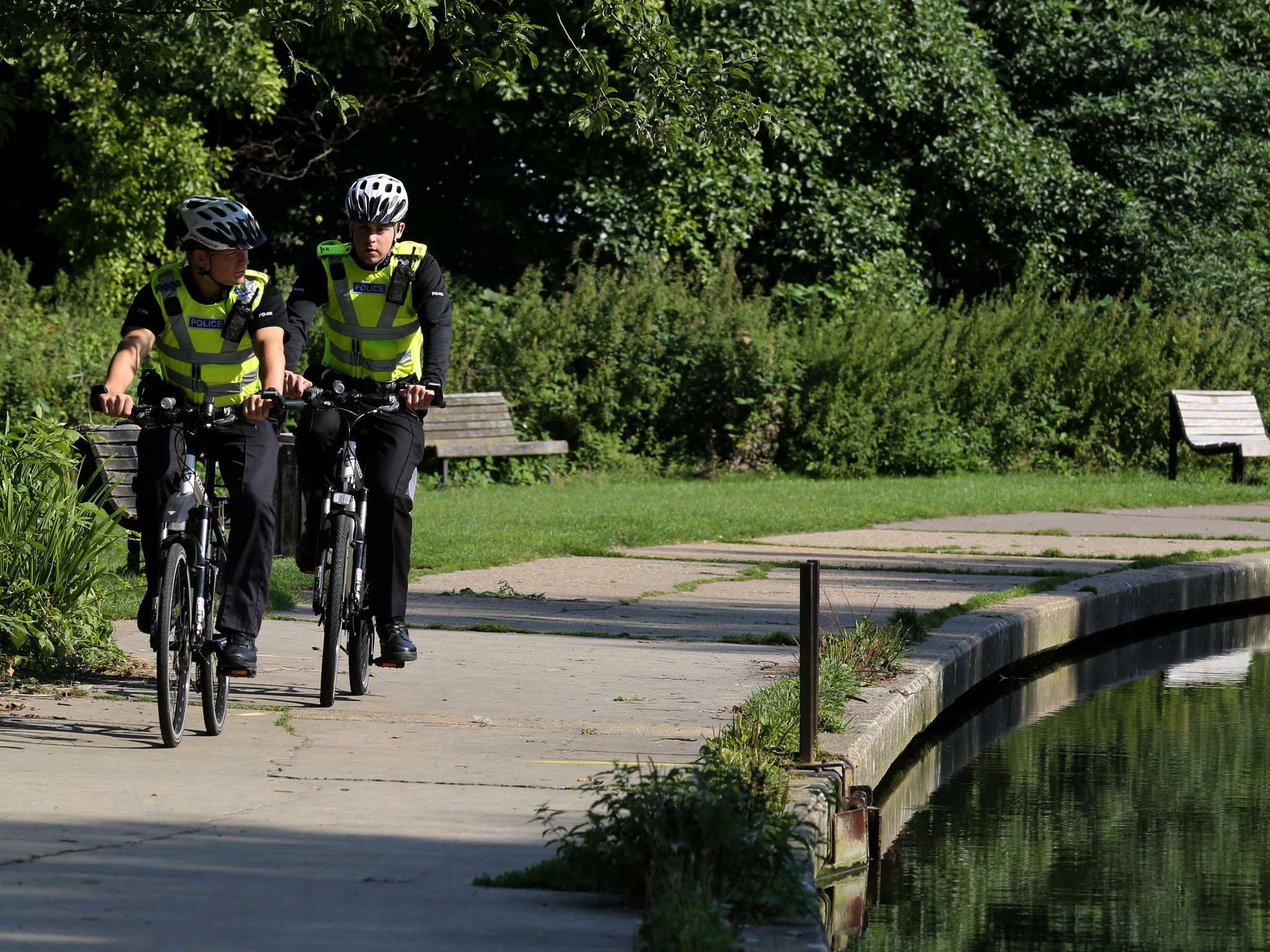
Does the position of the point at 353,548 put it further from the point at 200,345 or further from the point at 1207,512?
the point at 1207,512

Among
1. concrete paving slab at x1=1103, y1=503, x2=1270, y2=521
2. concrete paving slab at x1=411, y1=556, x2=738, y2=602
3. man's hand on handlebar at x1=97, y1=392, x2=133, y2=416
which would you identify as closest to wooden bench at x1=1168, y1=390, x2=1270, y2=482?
concrete paving slab at x1=1103, y1=503, x2=1270, y2=521

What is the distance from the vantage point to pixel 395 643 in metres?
6.25

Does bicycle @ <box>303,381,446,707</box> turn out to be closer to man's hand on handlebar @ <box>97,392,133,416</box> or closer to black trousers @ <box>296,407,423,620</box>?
black trousers @ <box>296,407,423,620</box>

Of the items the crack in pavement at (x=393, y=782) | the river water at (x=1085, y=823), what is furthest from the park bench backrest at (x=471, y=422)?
the crack in pavement at (x=393, y=782)

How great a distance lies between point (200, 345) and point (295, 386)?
1.29 feet

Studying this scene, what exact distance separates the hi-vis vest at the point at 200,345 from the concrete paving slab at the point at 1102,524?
301 inches

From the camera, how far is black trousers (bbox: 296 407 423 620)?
627 centimetres

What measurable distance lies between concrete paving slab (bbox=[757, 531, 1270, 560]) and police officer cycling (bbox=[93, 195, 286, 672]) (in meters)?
6.12

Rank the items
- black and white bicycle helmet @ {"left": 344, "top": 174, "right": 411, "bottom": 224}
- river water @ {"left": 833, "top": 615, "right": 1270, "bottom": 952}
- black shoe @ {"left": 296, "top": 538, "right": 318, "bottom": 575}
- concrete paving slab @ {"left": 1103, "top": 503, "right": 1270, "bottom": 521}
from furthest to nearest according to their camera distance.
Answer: concrete paving slab @ {"left": 1103, "top": 503, "right": 1270, "bottom": 521} < black shoe @ {"left": 296, "top": 538, "right": 318, "bottom": 575} < black and white bicycle helmet @ {"left": 344, "top": 174, "right": 411, "bottom": 224} < river water @ {"left": 833, "top": 615, "right": 1270, "bottom": 952}

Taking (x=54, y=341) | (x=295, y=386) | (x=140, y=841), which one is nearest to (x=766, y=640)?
(x=295, y=386)

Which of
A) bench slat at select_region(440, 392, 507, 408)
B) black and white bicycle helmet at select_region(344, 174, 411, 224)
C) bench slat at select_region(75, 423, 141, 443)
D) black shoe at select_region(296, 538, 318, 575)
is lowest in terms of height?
black shoe at select_region(296, 538, 318, 575)

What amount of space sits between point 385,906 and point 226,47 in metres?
16.4

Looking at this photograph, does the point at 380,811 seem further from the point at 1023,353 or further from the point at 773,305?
the point at 773,305

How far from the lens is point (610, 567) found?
33.3 ft
